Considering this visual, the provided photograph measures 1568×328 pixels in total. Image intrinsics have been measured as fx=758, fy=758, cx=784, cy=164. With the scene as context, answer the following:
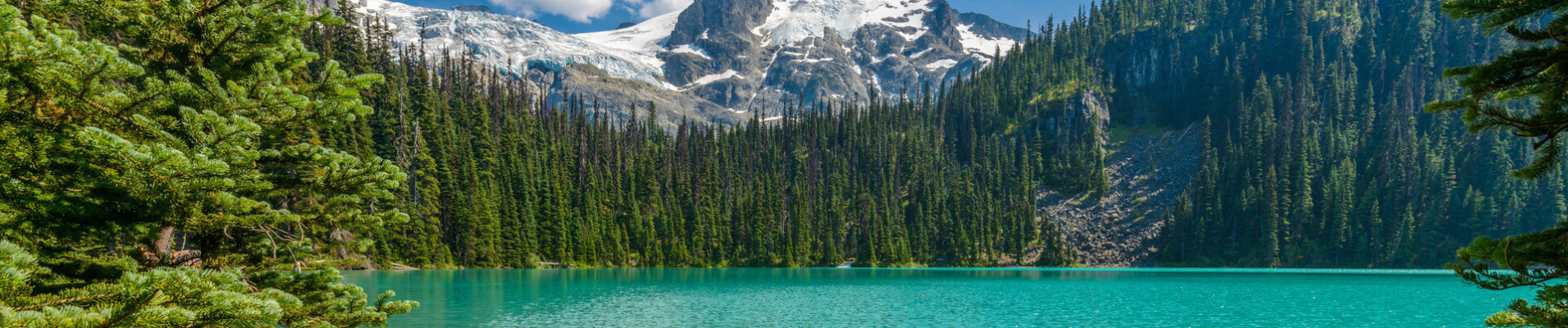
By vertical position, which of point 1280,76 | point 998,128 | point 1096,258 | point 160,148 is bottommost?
point 1096,258

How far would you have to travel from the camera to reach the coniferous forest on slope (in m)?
9.23

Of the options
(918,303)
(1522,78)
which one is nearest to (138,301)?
(1522,78)

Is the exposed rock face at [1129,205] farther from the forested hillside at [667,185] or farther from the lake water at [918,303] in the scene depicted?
the lake water at [918,303]

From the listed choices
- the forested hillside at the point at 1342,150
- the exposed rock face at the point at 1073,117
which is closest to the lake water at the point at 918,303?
the forested hillside at the point at 1342,150

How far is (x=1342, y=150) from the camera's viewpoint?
145m

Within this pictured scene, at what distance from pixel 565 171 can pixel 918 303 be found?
90.1 meters

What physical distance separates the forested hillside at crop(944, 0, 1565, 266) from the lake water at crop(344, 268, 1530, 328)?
62.9 metres

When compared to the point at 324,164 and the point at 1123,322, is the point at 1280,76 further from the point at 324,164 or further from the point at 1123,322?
the point at 324,164

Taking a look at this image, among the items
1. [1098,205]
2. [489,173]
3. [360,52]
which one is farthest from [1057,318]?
[1098,205]

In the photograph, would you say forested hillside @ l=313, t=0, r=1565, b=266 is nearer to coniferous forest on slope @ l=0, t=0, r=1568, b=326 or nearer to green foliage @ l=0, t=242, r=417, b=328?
coniferous forest on slope @ l=0, t=0, r=1568, b=326

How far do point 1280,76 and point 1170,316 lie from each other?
176m

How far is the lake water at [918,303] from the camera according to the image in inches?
1519

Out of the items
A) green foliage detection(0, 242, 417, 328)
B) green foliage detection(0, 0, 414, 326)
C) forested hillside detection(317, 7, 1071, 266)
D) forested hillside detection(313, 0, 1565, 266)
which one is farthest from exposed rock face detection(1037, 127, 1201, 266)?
green foliage detection(0, 242, 417, 328)

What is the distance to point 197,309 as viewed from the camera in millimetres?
6805
